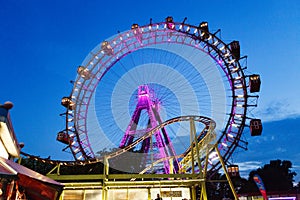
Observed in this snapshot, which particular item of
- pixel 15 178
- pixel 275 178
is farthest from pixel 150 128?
pixel 275 178

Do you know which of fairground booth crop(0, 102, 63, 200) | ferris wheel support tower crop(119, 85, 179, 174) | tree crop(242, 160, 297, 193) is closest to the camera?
fairground booth crop(0, 102, 63, 200)

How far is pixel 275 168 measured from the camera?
4197 cm

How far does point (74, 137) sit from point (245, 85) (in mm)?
12516

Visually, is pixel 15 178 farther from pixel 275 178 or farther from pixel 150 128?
pixel 275 178

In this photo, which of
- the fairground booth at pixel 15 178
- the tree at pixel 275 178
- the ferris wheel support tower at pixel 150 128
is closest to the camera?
the fairground booth at pixel 15 178

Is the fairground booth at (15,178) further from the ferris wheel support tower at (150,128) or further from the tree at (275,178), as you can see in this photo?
the tree at (275,178)

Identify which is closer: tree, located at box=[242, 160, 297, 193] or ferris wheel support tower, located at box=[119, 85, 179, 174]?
ferris wheel support tower, located at box=[119, 85, 179, 174]

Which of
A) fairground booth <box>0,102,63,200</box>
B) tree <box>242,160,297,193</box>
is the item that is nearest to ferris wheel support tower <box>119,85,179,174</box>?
fairground booth <box>0,102,63,200</box>

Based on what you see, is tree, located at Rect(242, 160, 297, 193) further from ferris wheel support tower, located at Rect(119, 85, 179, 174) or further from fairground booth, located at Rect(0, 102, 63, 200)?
fairground booth, located at Rect(0, 102, 63, 200)

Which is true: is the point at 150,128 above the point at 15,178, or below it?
above

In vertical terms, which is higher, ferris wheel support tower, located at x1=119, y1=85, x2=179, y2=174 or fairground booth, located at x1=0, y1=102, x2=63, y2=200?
ferris wheel support tower, located at x1=119, y1=85, x2=179, y2=174

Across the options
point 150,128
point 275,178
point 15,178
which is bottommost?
point 15,178

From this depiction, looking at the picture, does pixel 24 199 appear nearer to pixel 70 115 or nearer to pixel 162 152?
pixel 162 152

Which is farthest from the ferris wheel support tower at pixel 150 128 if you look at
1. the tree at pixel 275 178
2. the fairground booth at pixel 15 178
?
the tree at pixel 275 178
